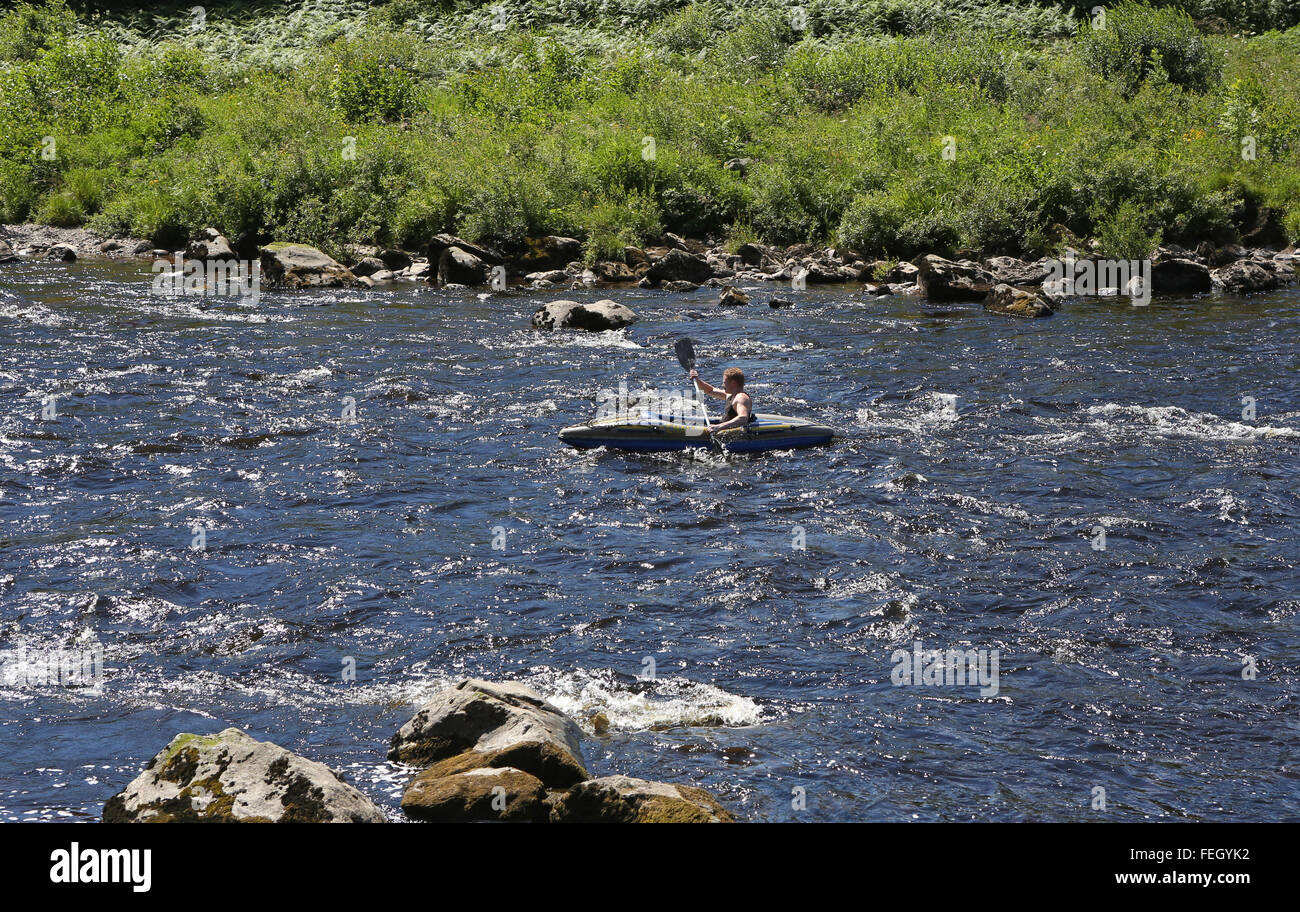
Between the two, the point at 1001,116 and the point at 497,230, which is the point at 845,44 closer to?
the point at 1001,116

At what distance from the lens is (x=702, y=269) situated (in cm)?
2477

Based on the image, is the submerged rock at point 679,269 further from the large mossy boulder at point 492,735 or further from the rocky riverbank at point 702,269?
the large mossy boulder at point 492,735

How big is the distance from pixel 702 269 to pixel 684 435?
39.3 ft

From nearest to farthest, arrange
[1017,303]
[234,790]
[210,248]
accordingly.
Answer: [234,790]
[1017,303]
[210,248]

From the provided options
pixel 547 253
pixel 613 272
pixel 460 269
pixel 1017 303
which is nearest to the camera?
pixel 1017 303

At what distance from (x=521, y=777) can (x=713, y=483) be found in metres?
6.48

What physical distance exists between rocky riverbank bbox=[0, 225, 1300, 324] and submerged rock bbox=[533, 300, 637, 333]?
1.3 inches

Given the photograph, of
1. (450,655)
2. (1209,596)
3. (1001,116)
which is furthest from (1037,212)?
(450,655)

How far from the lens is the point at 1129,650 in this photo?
8320mm

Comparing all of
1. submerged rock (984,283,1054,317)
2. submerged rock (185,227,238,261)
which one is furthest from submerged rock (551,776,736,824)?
submerged rock (185,227,238,261)

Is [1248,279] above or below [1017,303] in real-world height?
above

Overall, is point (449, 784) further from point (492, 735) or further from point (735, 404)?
point (735, 404)

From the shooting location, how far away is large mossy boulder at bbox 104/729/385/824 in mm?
5559

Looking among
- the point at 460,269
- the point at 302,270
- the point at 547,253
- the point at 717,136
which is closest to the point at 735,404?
the point at 460,269
